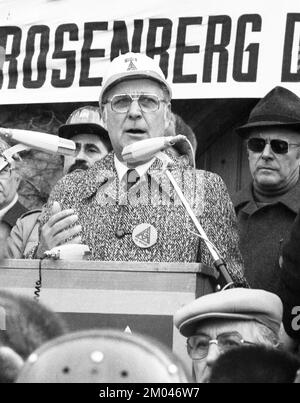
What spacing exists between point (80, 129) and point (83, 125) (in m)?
0.03

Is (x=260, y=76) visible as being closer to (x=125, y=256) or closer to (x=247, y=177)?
(x=247, y=177)

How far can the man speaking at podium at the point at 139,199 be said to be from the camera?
4656 millimetres

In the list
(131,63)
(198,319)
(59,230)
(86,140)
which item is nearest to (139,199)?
(59,230)

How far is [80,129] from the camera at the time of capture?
22.3 feet

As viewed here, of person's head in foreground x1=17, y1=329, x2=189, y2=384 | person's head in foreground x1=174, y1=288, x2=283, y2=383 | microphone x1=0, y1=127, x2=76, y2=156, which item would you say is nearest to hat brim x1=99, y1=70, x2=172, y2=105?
microphone x1=0, y1=127, x2=76, y2=156

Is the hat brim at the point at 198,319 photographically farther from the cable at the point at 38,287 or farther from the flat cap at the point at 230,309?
the cable at the point at 38,287

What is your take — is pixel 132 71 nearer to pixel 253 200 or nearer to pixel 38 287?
pixel 253 200

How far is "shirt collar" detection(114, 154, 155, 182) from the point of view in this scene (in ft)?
16.1

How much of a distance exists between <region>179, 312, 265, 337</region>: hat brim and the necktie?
117 cm

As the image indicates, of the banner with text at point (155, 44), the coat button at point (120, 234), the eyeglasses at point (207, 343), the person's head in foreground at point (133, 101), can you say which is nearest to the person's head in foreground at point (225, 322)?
the eyeglasses at point (207, 343)

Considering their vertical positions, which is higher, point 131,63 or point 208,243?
point 131,63

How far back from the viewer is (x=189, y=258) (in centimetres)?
466

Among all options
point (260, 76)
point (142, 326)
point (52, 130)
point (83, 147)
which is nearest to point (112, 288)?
point (142, 326)
